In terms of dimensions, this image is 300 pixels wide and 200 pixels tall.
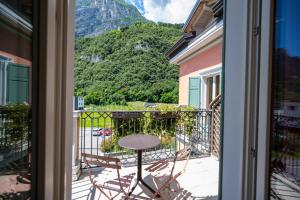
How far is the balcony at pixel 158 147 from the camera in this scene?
337 centimetres

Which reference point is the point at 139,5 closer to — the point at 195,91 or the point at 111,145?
the point at 195,91

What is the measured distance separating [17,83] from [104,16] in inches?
542

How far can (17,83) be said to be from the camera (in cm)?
78

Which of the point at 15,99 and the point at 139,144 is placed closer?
the point at 15,99

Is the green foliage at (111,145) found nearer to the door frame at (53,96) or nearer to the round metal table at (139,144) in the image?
the round metal table at (139,144)

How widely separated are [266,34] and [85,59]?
11813 millimetres

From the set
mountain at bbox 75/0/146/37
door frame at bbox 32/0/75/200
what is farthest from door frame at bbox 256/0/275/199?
mountain at bbox 75/0/146/37

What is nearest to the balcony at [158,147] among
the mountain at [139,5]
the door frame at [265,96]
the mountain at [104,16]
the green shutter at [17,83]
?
the door frame at [265,96]

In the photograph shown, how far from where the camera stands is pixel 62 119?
1013 mm

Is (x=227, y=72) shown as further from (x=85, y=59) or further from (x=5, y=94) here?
(x=85, y=59)

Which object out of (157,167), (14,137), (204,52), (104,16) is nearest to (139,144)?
(157,167)

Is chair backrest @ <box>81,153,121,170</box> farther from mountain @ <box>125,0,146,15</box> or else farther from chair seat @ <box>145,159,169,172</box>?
mountain @ <box>125,0,146,15</box>

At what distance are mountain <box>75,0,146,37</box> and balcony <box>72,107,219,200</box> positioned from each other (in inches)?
333

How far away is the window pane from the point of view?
0.71m
